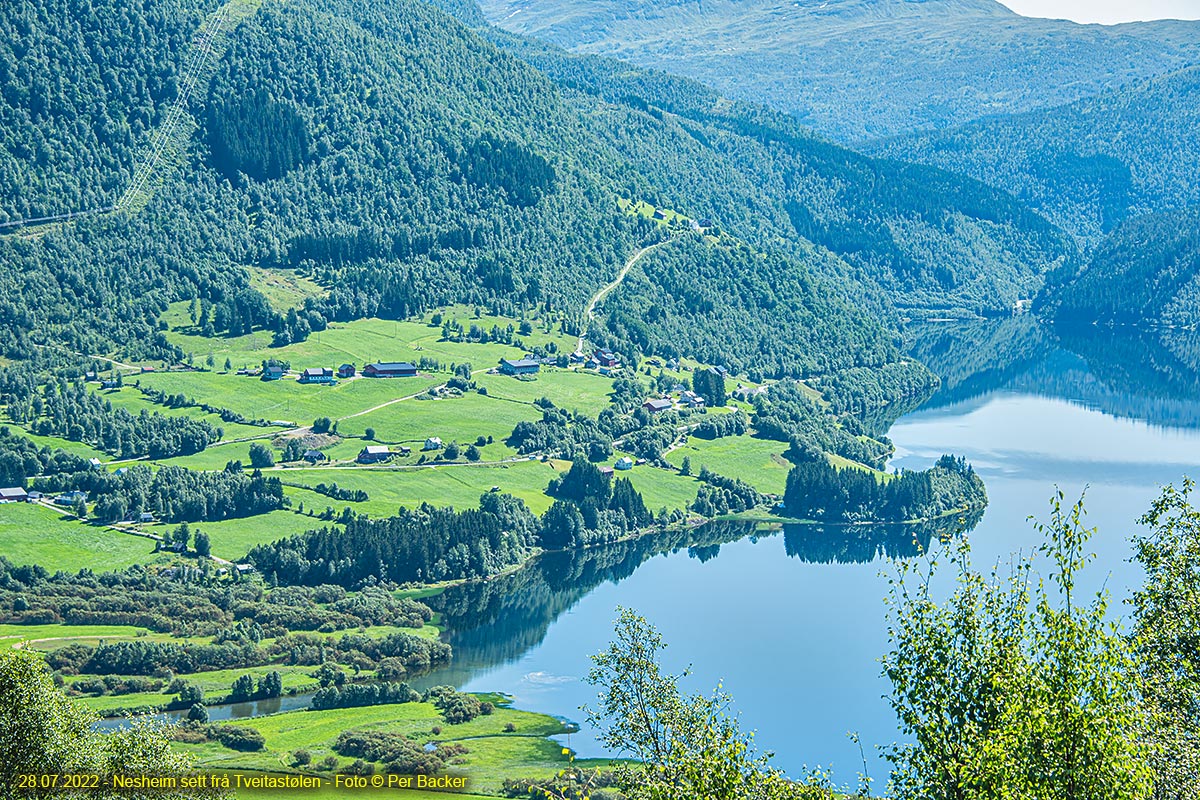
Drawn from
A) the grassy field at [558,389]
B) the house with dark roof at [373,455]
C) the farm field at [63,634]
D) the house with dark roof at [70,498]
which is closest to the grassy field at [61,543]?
the house with dark roof at [70,498]

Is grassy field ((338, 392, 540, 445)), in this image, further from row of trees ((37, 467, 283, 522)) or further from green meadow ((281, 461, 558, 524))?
row of trees ((37, 467, 283, 522))

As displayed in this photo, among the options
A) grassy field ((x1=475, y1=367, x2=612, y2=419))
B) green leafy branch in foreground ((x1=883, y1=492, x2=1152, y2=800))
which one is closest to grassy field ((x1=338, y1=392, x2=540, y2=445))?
grassy field ((x1=475, y1=367, x2=612, y2=419))

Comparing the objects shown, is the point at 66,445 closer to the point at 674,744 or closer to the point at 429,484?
the point at 429,484

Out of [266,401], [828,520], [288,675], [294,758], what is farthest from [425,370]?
[294,758]

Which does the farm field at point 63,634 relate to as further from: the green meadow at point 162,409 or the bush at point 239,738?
the green meadow at point 162,409

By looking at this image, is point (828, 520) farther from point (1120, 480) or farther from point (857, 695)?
point (857, 695)

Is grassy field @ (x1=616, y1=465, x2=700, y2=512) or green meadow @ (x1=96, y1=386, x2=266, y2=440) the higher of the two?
green meadow @ (x1=96, y1=386, x2=266, y2=440)
